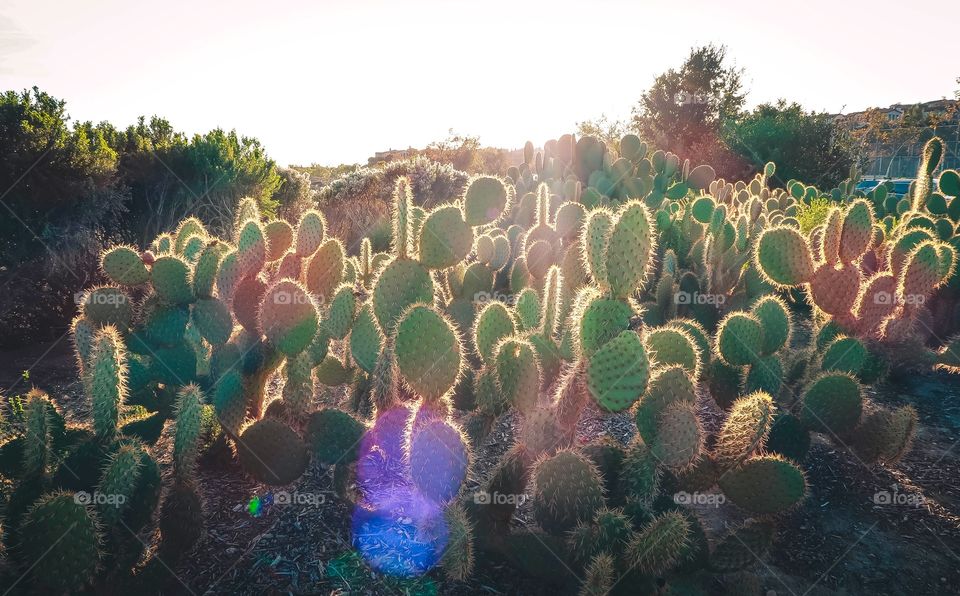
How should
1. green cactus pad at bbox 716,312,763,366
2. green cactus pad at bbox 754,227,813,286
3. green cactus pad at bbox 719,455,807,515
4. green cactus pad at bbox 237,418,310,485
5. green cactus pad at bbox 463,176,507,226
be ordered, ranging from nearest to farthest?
green cactus pad at bbox 719,455,807,515 < green cactus pad at bbox 237,418,310,485 < green cactus pad at bbox 463,176,507,226 < green cactus pad at bbox 716,312,763,366 < green cactus pad at bbox 754,227,813,286

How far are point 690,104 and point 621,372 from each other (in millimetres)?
26883

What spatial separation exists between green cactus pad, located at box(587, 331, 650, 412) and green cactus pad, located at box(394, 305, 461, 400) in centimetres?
67

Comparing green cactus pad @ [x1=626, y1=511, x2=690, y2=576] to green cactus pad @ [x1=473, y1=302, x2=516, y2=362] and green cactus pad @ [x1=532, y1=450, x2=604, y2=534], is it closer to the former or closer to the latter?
green cactus pad @ [x1=532, y1=450, x2=604, y2=534]

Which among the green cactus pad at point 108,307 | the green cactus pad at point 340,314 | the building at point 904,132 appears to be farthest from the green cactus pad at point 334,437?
the building at point 904,132

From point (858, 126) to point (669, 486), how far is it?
3936 centimetres

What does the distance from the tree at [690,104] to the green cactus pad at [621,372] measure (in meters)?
25.0

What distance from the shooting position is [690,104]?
83.5 feet

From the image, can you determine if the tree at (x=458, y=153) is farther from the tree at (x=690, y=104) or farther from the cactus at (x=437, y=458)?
the cactus at (x=437, y=458)

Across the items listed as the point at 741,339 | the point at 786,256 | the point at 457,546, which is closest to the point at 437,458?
the point at 457,546

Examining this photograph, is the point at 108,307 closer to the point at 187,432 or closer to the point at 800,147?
the point at 187,432

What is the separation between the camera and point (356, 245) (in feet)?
36.1

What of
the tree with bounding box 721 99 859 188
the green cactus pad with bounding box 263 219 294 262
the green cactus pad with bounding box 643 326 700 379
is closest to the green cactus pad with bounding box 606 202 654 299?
the green cactus pad with bounding box 643 326 700 379

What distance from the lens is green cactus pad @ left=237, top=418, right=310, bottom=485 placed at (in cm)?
267

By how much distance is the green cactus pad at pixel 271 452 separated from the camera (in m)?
2.67
